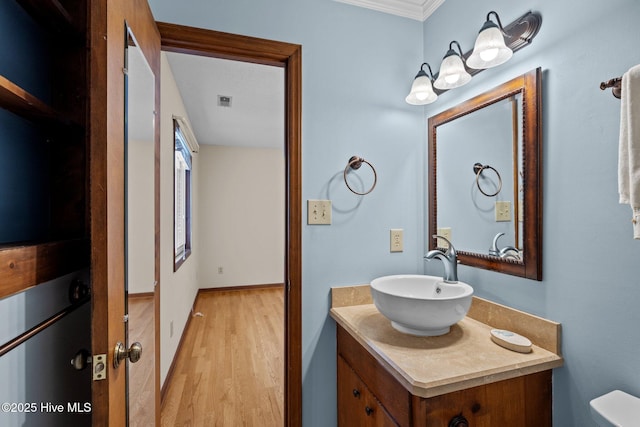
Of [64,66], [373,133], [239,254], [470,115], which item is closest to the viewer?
[64,66]

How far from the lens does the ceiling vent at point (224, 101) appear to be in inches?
113

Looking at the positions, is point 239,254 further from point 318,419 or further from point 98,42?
point 98,42

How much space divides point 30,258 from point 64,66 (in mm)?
560

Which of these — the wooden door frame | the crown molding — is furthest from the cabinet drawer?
the crown molding

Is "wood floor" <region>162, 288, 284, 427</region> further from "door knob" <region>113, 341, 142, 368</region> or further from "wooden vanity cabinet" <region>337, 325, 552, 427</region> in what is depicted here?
"door knob" <region>113, 341, 142, 368</region>

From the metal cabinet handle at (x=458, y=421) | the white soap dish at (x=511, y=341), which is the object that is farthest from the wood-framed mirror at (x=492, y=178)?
the metal cabinet handle at (x=458, y=421)

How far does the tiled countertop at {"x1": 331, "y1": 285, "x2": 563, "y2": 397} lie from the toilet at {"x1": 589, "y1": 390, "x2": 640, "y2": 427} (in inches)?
7.2

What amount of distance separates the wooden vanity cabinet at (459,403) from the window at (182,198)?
87.9 inches

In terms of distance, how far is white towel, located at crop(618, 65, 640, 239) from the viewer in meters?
0.70

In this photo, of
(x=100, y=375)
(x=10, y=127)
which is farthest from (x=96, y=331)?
(x=10, y=127)

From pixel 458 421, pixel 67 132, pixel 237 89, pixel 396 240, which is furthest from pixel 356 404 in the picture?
pixel 237 89

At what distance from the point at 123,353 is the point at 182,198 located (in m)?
3.06

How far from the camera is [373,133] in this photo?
1586mm

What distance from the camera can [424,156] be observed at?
1684mm
